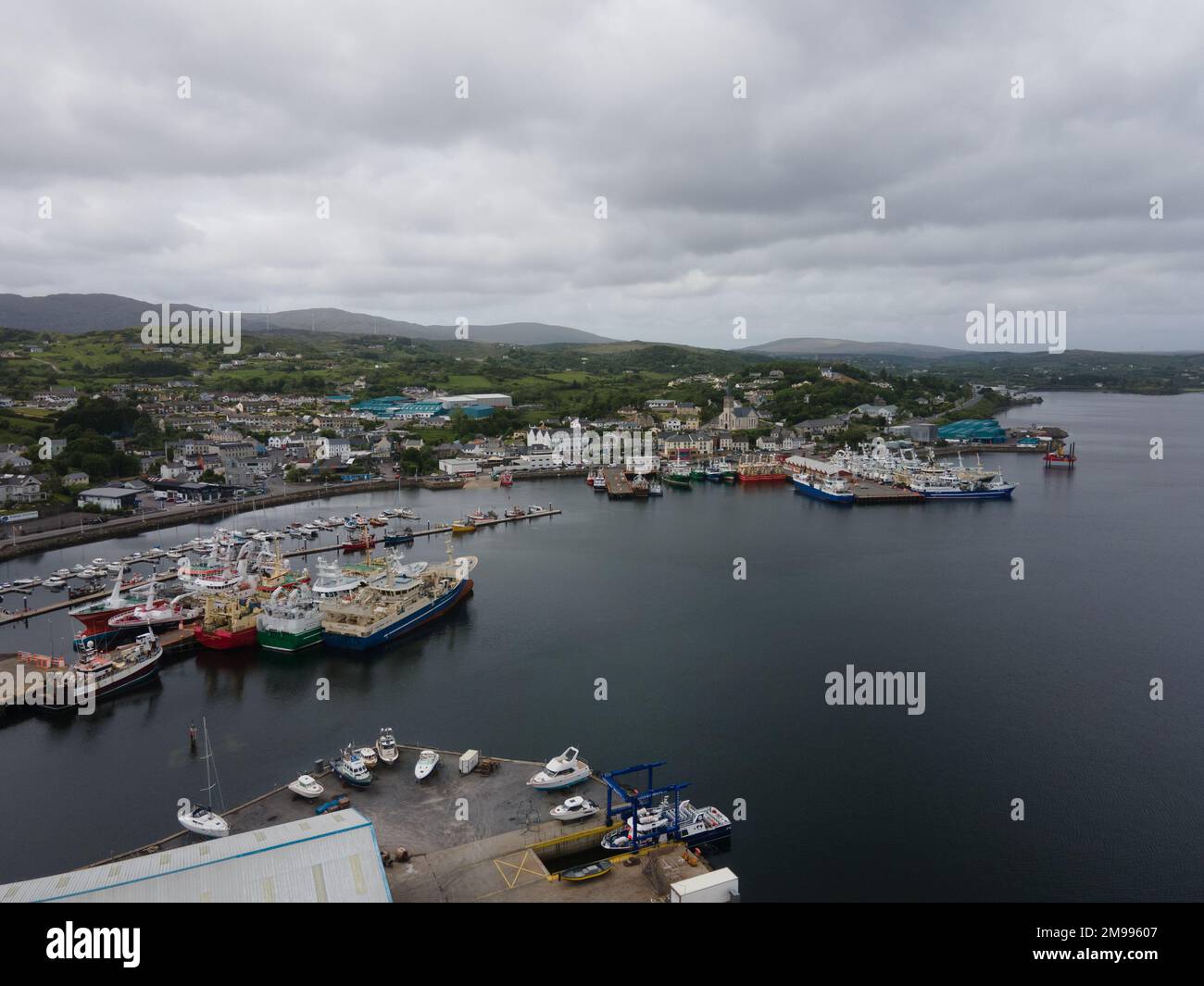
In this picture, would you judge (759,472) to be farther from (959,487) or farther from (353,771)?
(353,771)

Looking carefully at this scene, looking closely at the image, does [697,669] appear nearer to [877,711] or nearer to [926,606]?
[877,711]

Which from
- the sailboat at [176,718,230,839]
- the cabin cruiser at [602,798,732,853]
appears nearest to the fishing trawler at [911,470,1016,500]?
the cabin cruiser at [602,798,732,853]

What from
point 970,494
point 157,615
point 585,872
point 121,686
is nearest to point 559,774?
point 585,872

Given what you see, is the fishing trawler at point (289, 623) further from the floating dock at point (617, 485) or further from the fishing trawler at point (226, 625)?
the floating dock at point (617, 485)

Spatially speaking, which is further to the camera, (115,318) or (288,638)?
(115,318)

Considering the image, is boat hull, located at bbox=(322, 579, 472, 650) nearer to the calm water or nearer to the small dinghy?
the calm water
